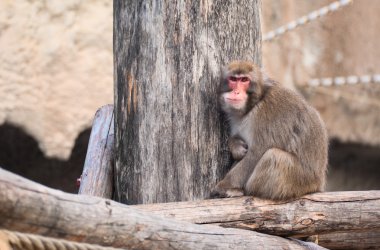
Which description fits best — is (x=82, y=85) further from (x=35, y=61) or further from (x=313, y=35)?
(x=313, y=35)

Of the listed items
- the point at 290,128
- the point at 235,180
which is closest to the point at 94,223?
the point at 235,180

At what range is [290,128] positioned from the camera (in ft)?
19.7

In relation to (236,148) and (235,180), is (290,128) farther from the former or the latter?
(235,180)

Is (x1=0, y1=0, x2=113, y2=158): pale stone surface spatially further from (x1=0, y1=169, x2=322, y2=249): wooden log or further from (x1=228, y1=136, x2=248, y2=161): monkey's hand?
(x1=0, y1=169, x2=322, y2=249): wooden log

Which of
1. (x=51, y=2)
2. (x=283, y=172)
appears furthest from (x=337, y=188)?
(x=283, y=172)

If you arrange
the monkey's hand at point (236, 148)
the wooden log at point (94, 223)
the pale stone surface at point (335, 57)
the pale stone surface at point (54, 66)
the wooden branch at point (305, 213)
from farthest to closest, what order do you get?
1. the pale stone surface at point (335, 57)
2. the pale stone surface at point (54, 66)
3. the monkey's hand at point (236, 148)
4. the wooden branch at point (305, 213)
5. the wooden log at point (94, 223)

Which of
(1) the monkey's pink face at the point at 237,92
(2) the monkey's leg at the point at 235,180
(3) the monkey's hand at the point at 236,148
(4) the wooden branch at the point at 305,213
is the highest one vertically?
(1) the monkey's pink face at the point at 237,92

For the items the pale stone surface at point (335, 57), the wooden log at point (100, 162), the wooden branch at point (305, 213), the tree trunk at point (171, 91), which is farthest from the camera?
the pale stone surface at point (335, 57)

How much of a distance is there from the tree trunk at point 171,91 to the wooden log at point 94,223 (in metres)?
0.70

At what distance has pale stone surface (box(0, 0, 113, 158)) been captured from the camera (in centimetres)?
953

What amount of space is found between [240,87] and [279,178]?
66 cm

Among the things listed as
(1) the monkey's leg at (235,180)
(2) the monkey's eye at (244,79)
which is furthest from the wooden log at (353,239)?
(2) the monkey's eye at (244,79)

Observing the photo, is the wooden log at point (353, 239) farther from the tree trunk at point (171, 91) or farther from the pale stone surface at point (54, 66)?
the pale stone surface at point (54, 66)

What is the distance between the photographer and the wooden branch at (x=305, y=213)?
5.47 metres
